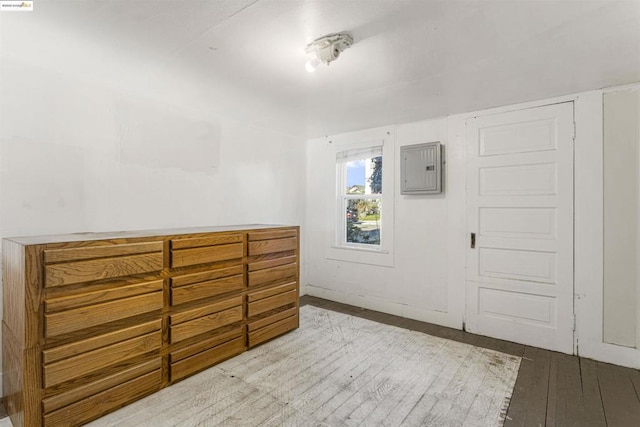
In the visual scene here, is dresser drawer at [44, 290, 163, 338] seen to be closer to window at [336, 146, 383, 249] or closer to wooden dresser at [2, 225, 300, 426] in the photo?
wooden dresser at [2, 225, 300, 426]

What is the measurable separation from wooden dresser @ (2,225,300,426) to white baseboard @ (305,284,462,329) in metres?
1.75

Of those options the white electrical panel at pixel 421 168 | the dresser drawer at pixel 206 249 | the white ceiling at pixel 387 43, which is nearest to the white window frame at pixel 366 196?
the white electrical panel at pixel 421 168

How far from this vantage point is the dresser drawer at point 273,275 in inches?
114

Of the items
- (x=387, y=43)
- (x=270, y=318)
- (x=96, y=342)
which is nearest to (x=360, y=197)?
(x=270, y=318)

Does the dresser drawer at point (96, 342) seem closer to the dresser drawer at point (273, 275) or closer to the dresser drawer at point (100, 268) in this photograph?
the dresser drawer at point (100, 268)

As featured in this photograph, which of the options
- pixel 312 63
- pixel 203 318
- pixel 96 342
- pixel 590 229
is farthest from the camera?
→ pixel 590 229

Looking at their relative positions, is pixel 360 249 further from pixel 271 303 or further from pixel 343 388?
pixel 343 388

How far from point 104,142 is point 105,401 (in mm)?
1904

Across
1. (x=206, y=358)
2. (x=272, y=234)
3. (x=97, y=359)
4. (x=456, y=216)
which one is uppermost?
(x=456, y=216)

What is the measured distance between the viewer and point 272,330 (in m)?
3.07

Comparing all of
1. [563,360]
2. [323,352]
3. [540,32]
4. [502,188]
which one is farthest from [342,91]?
[563,360]

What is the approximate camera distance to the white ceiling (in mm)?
1636

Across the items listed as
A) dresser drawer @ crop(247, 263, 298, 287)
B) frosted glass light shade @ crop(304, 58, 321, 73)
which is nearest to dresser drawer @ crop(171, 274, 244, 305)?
dresser drawer @ crop(247, 263, 298, 287)

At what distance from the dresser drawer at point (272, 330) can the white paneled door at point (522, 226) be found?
6.09 feet
